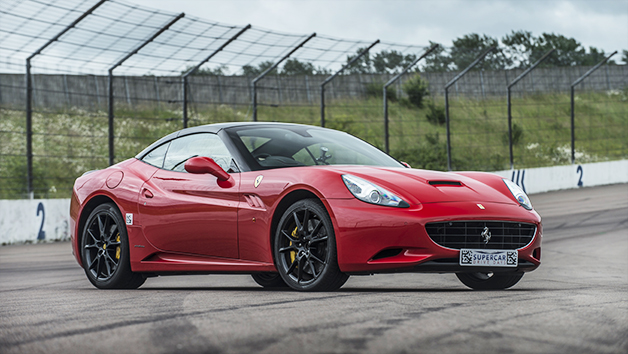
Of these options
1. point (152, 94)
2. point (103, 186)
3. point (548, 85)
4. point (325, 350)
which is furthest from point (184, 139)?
point (548, 85)

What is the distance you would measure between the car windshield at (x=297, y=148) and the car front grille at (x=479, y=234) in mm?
1180

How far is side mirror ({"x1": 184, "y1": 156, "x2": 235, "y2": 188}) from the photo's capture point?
539cm

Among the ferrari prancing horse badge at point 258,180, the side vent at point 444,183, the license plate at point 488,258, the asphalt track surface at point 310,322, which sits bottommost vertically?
the asphalt track surface at point 310,322

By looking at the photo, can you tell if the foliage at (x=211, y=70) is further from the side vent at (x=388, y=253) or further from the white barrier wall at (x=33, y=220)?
the side vent at (x=388, y=253)

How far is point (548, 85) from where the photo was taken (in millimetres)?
36938

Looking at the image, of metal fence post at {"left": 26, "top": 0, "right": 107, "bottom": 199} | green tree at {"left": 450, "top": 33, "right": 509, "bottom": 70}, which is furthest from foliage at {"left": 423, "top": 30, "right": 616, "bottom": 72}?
metal fence post at {"left": 26, "top": 0, "right": 107, "bottom": 199}

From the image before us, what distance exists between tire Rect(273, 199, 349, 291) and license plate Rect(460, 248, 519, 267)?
78 cm

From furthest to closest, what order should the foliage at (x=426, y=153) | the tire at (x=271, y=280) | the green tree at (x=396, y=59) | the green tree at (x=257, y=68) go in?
1. the foliage at (x=426, y=153)
2. the green tree at (x=396, y=59)
3. the green tree at (x=257, y=68)
4. the tire at (x=271, y=280)

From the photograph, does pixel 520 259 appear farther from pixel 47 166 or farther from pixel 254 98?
pixel 47 166

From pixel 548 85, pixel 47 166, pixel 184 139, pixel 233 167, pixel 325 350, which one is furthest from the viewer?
pixel 548 85

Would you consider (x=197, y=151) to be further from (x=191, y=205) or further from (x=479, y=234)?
Answer: (x=479, y=234)

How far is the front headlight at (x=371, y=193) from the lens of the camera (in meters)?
4.72

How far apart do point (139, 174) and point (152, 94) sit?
36.2ft

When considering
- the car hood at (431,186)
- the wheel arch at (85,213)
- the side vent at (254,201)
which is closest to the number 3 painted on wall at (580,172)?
the car hood at (431,186)
